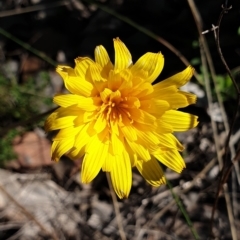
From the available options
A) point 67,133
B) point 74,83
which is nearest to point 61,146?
point 67,133

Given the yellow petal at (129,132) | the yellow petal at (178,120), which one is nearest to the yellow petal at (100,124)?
the yellow petal at (129,132)

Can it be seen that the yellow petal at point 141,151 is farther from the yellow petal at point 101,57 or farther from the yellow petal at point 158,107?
the yellow petal at point 101,57

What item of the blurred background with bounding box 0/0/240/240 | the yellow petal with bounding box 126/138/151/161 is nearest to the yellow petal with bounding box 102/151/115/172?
the yellow petal with bounding box 126/138/151/161

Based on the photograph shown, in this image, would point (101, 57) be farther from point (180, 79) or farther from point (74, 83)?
point (180, 79)

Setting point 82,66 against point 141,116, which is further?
point 141,116

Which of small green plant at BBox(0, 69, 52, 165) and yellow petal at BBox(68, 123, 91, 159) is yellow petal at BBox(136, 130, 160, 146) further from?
small green plant at BBox(0, 69, 52, 165)

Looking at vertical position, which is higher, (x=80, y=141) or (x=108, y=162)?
(x=80, y=141)
